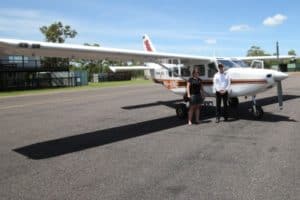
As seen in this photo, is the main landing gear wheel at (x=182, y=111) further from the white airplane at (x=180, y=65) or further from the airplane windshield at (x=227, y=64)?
the airplane windshield at (x=227, y=64)

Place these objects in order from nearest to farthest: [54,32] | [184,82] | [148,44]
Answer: [184,82]
[148,44]
[54,32]

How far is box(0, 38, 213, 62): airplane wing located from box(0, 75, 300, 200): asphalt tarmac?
7.50ft

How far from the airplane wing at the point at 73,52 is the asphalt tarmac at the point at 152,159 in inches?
89.9

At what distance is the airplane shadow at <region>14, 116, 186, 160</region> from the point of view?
768cm

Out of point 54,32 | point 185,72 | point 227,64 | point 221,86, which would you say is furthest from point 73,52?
point 54,32

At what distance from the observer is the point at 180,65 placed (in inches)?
571

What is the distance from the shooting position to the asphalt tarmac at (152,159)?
5.06 m

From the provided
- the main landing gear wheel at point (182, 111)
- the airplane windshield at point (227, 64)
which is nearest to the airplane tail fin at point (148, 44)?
the airplane windshield at point (227, 64)

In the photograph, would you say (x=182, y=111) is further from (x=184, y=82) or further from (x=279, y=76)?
(x=279, y=76)

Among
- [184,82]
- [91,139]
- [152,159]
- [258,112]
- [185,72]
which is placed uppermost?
[185,72]

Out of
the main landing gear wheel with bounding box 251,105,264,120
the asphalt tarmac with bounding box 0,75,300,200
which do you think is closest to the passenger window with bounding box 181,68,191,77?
the asphalt tarmac with bounding box 0,75,300,200

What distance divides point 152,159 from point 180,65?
27.0 feet

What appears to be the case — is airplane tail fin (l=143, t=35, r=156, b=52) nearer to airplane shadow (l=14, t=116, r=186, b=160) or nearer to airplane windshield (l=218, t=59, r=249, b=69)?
airplane windshield (l=218, t=59, r=249, b=69)

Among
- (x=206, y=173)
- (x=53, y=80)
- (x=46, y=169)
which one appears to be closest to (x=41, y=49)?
(x=46, y=169)
